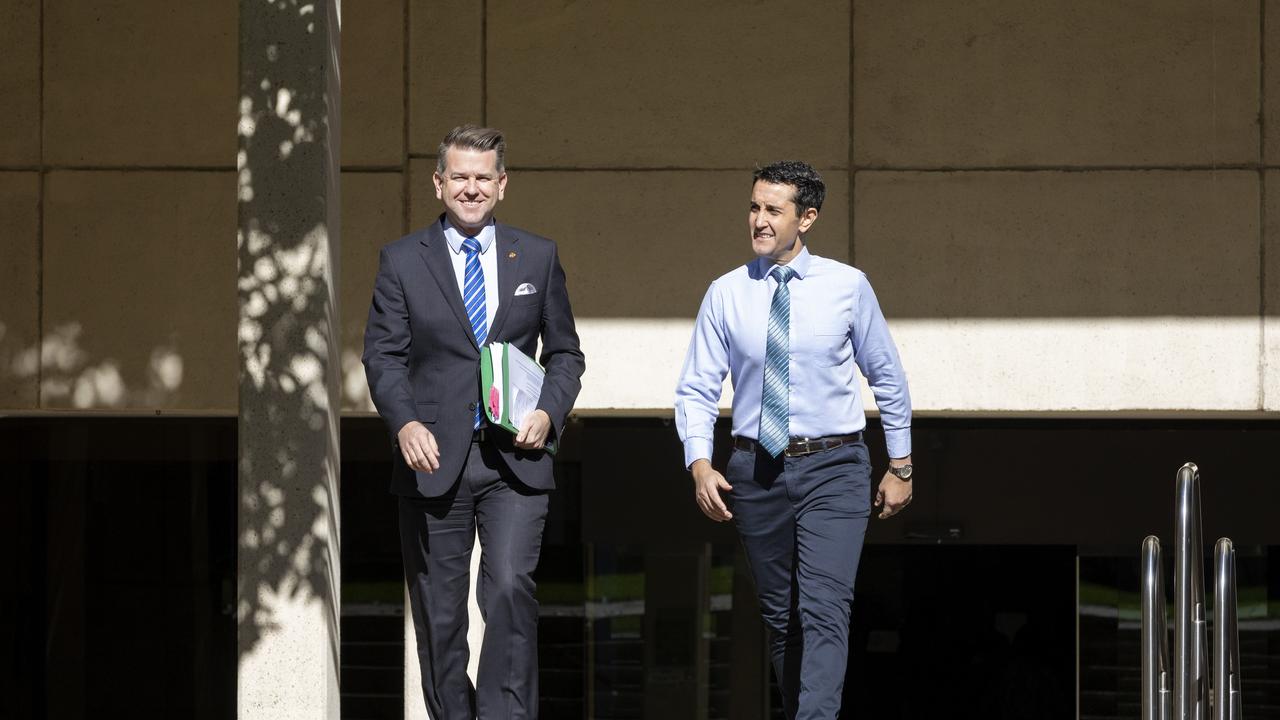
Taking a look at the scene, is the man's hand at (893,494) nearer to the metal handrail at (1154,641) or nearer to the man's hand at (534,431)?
the metal handrail at (1154,641)

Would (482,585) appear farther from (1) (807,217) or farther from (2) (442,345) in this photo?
(1) (807,217)

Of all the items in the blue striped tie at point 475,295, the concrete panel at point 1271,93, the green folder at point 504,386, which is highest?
the concrete panel at point 1271,93

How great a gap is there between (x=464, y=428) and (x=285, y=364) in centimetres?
131

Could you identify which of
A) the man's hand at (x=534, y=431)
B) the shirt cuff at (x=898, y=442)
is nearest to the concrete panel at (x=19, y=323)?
the man's hand at (x=534, y=431)

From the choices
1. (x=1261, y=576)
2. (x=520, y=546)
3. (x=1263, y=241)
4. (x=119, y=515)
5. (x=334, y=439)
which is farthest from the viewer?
(x=1261, y=576)

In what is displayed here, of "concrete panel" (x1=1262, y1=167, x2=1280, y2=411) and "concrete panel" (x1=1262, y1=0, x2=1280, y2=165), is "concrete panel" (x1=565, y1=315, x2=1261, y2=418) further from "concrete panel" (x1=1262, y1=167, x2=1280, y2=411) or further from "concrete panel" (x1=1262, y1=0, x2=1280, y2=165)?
"concrete panel" (x1=1262, y1=0, x2=1280, y2=165)

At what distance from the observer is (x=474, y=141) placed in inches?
214

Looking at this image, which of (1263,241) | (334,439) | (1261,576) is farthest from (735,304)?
(1261,576)

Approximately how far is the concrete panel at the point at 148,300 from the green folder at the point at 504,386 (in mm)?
2896

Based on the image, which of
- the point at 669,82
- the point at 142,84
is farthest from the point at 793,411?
the point at 142,84

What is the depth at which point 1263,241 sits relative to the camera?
765 cm

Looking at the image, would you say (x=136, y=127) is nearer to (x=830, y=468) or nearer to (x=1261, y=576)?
(x=830, y=468)

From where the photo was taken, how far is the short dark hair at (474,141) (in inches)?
214

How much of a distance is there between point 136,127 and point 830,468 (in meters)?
4.27
